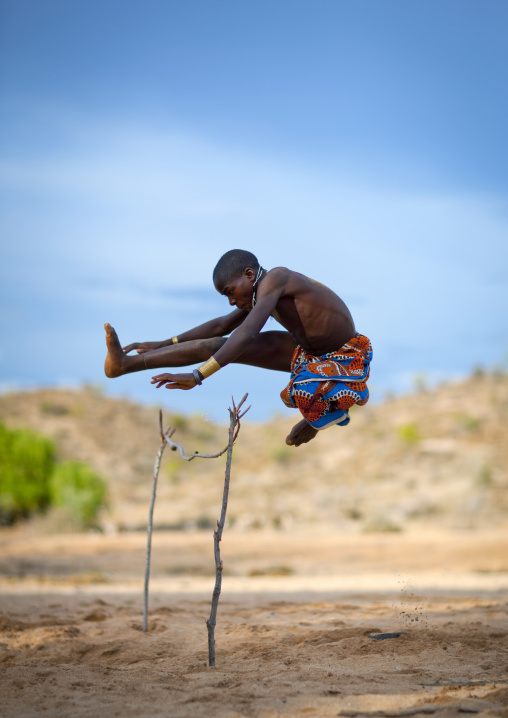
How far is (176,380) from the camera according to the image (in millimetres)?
4402

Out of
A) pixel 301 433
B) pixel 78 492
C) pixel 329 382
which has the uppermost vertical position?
pixel 329 382

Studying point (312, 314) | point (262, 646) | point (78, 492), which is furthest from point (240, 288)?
point (78, 492)

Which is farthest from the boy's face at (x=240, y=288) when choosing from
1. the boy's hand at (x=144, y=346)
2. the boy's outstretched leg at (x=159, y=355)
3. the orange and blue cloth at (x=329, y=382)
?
the boy's hand at (x=144, y=346)

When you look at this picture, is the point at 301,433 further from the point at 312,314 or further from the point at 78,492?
the point at 78,492

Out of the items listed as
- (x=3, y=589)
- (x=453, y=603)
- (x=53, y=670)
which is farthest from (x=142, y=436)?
(x=53, y=670)

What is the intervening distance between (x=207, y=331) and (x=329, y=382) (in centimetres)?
92

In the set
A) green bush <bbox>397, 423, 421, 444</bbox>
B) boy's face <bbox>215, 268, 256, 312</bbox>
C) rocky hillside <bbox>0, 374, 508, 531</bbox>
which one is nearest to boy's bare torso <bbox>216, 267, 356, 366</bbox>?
boy's face <bbox>215, 268, 256, 312</bbox>

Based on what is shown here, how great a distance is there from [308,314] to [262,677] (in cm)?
227

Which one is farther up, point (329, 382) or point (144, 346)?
point (144, 346)

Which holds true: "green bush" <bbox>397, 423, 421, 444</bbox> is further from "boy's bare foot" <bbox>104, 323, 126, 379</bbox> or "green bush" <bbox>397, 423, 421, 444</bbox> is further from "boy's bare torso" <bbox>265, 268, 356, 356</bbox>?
"boy's bare foot" <bbox>104, 323, 126, 379</bbox>

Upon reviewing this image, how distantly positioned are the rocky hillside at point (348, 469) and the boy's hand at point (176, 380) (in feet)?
55.1

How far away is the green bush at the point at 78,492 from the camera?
2223 cm

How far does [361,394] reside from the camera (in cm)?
497

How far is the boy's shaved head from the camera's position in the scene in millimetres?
4516
